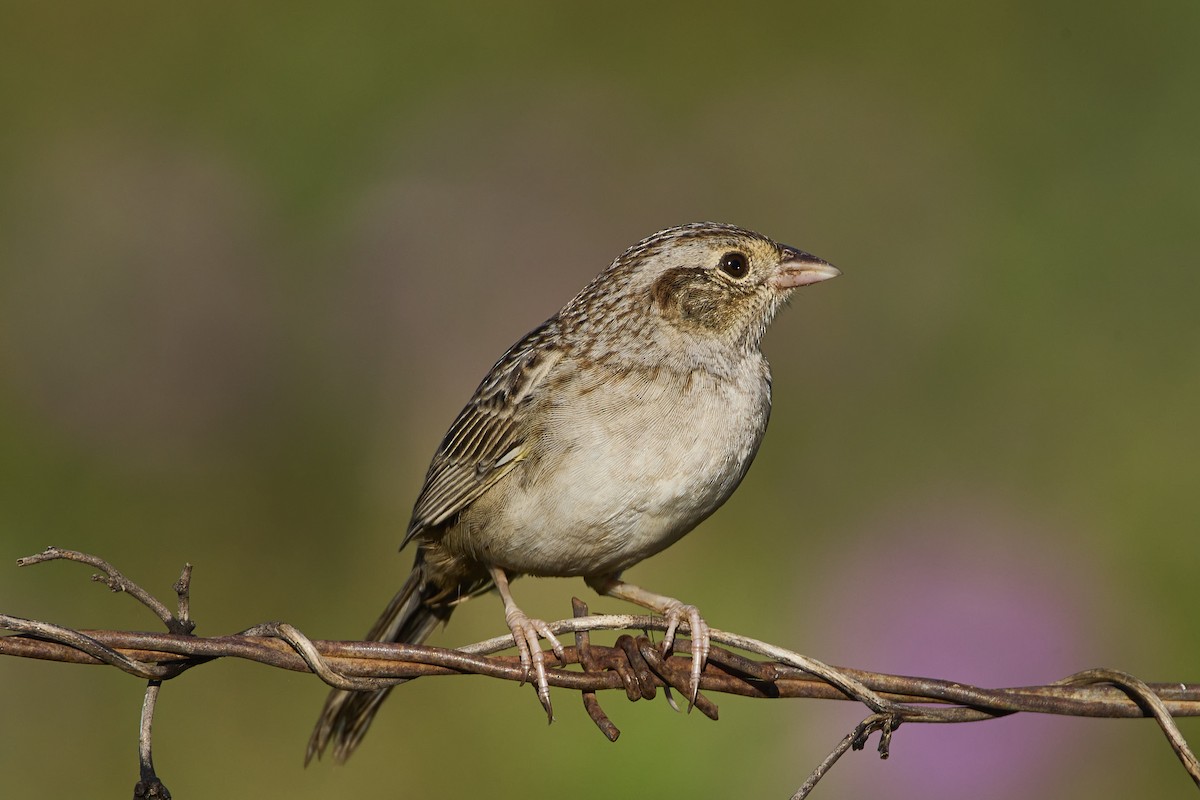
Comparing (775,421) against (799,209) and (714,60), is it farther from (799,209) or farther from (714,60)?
(714,60)

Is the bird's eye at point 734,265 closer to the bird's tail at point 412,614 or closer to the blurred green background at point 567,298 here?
the blurred green background at point 567,298

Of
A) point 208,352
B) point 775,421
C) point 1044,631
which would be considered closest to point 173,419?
point 208,352

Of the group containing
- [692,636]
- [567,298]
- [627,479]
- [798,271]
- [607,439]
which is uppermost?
[567,298]

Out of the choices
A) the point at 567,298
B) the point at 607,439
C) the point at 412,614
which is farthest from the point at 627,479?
the point at 567,298

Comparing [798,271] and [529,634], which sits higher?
[798,271]

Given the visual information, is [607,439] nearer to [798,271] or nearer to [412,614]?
[798,271]

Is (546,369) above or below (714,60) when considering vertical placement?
below
